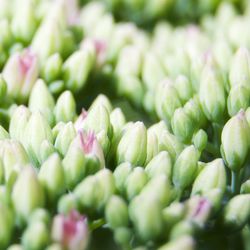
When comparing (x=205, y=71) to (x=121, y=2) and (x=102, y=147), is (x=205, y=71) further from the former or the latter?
(x=121, y=2)

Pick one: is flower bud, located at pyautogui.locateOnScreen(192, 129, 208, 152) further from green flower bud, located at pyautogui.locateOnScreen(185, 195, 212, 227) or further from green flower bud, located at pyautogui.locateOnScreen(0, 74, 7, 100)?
green flower bud, located at pyautogui.locateOnScreen(0, 74, 7, 100)

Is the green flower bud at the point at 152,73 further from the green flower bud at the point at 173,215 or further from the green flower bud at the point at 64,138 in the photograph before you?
the green flower bud at the point at 173,215

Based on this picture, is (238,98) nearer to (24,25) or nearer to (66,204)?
(66,204)

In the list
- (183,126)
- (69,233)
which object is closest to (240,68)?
(183,126)

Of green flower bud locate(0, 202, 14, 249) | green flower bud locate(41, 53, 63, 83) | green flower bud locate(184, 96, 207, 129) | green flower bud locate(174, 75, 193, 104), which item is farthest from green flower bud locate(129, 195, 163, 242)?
green flower bud locate(41, 53, 63, 83)

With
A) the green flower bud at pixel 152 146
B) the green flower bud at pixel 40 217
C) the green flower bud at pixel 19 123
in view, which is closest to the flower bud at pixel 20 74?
the green flower bud at pixel 19 123
